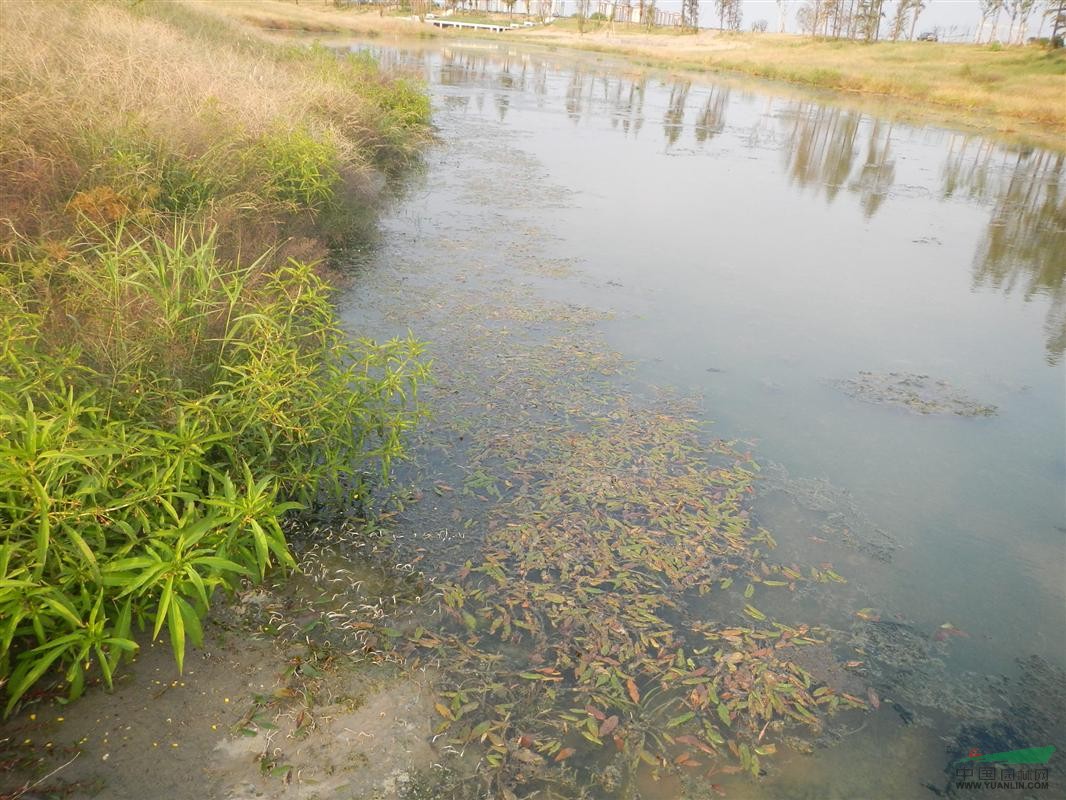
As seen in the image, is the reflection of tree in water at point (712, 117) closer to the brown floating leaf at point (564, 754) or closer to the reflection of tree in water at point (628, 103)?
the reflection of tree in water at point (628, 103)

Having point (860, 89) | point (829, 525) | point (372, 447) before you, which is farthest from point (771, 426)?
point (860, 89)

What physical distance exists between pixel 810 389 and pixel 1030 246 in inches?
308

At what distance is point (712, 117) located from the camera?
71.9 ft

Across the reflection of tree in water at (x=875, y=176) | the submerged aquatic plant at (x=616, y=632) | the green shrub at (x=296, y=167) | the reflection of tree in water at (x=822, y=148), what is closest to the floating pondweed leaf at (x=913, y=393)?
the submerged aquatic plant at (x=616, y=632)

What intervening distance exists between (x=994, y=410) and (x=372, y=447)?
515cm

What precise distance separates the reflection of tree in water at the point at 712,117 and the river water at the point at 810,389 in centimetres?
596

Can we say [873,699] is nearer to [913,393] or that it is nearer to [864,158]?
[913,393]

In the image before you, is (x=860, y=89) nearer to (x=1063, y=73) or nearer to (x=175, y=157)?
(x=1063, y=73)

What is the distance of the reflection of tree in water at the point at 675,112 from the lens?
17.6 m

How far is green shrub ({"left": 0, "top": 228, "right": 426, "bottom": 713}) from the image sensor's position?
2.12 meters

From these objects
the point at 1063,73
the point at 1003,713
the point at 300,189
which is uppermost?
the point at 1063,73

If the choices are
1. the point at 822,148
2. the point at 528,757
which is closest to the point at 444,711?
the point at 528,757

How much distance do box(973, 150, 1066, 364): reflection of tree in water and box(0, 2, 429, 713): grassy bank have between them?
24.2ft

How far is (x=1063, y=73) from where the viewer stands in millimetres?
31688
